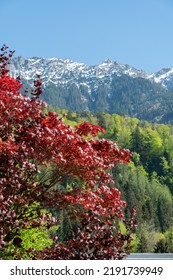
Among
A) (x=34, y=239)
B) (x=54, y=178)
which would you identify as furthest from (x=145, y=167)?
(x=54, y=178)

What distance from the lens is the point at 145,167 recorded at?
573ft

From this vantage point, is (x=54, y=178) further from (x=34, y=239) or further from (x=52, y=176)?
(x=34, y=239)

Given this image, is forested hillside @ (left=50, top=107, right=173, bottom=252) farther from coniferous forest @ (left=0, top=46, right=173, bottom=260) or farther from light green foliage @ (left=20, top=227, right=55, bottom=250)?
coniferous forest @ (left=0, top=46, right=173, bottom=260)

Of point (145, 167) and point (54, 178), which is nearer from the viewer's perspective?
point (54, 178)

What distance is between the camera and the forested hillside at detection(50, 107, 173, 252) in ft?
396

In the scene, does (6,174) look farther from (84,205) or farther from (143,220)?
(143,220)

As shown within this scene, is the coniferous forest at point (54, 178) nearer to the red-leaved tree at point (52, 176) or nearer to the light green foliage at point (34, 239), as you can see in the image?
the red-leaved tree at point (52, 176)

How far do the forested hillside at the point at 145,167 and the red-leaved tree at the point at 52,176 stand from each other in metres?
97.2

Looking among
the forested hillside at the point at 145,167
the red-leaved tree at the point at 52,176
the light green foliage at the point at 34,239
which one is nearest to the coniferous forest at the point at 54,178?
the red-leaved tree at the point at 52,176

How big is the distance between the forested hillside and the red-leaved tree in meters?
97.2

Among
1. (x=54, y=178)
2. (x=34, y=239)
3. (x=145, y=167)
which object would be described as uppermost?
(x=145, y=167)

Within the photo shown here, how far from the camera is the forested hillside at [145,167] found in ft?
396

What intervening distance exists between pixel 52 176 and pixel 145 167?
169 metres
